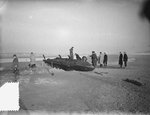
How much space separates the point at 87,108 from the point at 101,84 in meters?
1.51

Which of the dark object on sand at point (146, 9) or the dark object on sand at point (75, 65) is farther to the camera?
the dark object on sand at point (75, 65)

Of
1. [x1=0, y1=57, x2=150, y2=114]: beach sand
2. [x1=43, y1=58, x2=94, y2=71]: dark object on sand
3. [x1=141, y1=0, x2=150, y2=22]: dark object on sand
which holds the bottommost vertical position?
[x1=0, y1=57, x2=150, y2=114]: beach sand

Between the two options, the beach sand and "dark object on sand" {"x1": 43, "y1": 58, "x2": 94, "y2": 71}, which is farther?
"dark object on sand" {"x1": 43, "y1": 58, "x2": 94, "y2": 71}

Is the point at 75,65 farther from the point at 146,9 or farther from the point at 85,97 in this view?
the point at 146,9

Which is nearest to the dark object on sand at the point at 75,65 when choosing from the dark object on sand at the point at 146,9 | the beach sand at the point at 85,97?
the beach sand at the point at 85,97

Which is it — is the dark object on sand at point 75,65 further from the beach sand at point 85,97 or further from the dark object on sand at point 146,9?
the dark object on sand at point 146,9

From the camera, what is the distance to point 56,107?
3004 millimetres

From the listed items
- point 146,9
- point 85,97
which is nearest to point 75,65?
point 85,97

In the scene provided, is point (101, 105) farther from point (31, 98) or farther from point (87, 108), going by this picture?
point (31, 98)

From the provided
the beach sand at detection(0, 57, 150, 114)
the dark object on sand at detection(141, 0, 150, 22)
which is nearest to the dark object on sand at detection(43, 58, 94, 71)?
the beach sand at detection(0, 57, 150, 114)

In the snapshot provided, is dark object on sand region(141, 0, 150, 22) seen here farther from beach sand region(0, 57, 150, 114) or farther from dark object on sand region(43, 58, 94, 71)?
dark object on sand region(43, 58, 94, 71)

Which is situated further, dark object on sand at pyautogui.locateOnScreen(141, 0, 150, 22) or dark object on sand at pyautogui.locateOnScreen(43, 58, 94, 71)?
dark object on sand at pyautogui.locateOnScreen(43, 58, 94, 71)

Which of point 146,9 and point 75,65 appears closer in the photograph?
point 146,9

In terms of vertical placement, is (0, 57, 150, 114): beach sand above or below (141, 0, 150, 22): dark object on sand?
below
